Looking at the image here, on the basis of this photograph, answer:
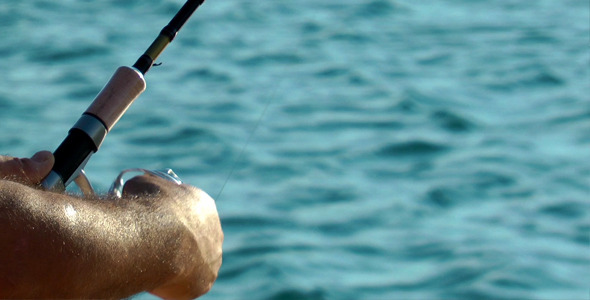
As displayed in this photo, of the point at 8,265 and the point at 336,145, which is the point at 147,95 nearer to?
the point at 336,145

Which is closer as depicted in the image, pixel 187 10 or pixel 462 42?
pixel 187 10

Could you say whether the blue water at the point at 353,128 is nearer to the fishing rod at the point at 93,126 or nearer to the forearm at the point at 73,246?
the fishing rod at the point at 93,126

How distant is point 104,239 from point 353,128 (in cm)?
379

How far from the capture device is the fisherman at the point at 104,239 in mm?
1282

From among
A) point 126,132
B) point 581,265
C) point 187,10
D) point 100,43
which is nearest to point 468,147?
point 581,265

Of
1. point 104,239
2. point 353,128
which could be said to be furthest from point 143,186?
point 353,128

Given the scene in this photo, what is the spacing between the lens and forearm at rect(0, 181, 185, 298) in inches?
50.3

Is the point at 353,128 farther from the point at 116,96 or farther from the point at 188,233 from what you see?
the point at 188,233

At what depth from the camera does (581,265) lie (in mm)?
4043

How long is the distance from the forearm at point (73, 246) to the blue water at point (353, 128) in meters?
2.35

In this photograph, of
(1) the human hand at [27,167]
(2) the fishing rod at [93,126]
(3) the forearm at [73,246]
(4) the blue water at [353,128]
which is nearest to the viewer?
(3) the forearm at [73,246]

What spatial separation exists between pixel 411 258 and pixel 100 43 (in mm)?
2874

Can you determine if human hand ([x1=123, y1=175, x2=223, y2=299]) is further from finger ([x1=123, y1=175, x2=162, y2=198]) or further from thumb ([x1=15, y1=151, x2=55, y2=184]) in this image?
thumb ([x1=15, y1=151, x2=55, y2=184])

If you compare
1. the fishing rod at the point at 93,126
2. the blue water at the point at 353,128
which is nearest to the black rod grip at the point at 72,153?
the fishing rod at the point at 93,126
